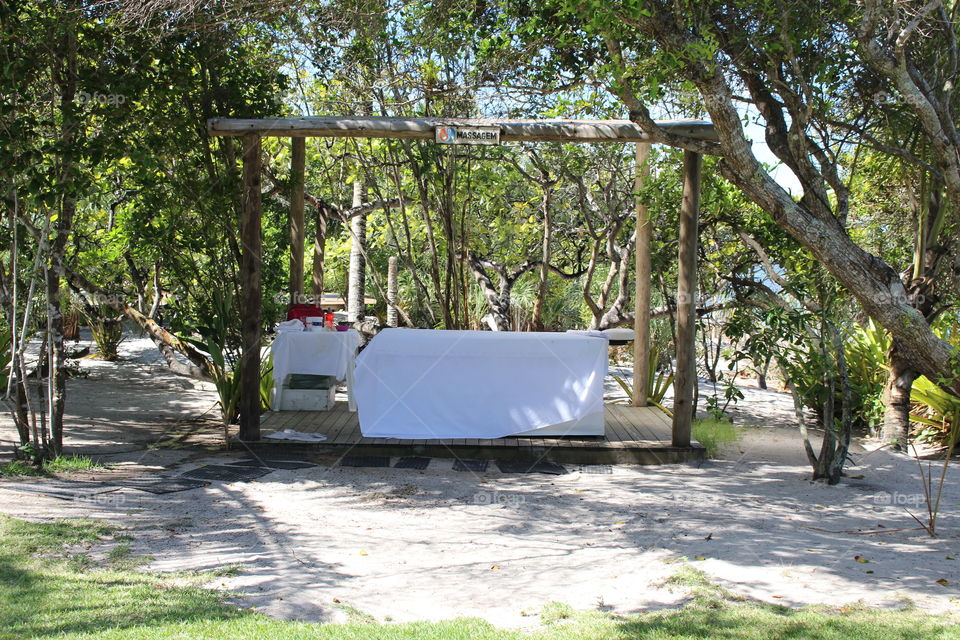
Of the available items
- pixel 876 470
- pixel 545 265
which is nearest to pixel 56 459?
pixel 545 265

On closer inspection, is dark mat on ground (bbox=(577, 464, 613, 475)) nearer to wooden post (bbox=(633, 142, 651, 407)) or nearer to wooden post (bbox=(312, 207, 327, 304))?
wooden post (bbox=(633, 142, 651, 407))

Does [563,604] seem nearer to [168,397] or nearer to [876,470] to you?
[876,470]

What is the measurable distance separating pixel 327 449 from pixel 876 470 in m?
4.33

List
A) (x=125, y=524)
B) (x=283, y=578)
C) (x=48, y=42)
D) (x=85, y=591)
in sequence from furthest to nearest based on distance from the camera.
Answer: (x=48, y=42)
(x=125, y=524)
(x=283, y=578)
(x=85, y=591)

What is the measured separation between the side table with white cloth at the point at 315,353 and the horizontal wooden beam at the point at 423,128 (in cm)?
191

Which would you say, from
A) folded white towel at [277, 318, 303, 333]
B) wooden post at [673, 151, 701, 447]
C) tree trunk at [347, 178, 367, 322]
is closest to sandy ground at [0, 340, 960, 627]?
wooden post at [673, 151, 701, 447]

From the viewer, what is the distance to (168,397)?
381 inches

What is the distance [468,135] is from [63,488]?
3.66 meters

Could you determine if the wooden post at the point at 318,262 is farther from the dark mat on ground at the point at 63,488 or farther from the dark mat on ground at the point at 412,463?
the dark mat on ground at the point at 63,488

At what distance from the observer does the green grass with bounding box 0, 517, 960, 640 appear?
3127 millimetres

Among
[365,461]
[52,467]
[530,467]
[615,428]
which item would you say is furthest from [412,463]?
[52,467]

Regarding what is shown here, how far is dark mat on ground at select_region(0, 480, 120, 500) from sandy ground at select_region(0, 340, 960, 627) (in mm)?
139

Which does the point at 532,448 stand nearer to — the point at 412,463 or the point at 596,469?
the point at 596,469

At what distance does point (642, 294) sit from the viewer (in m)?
8.27
